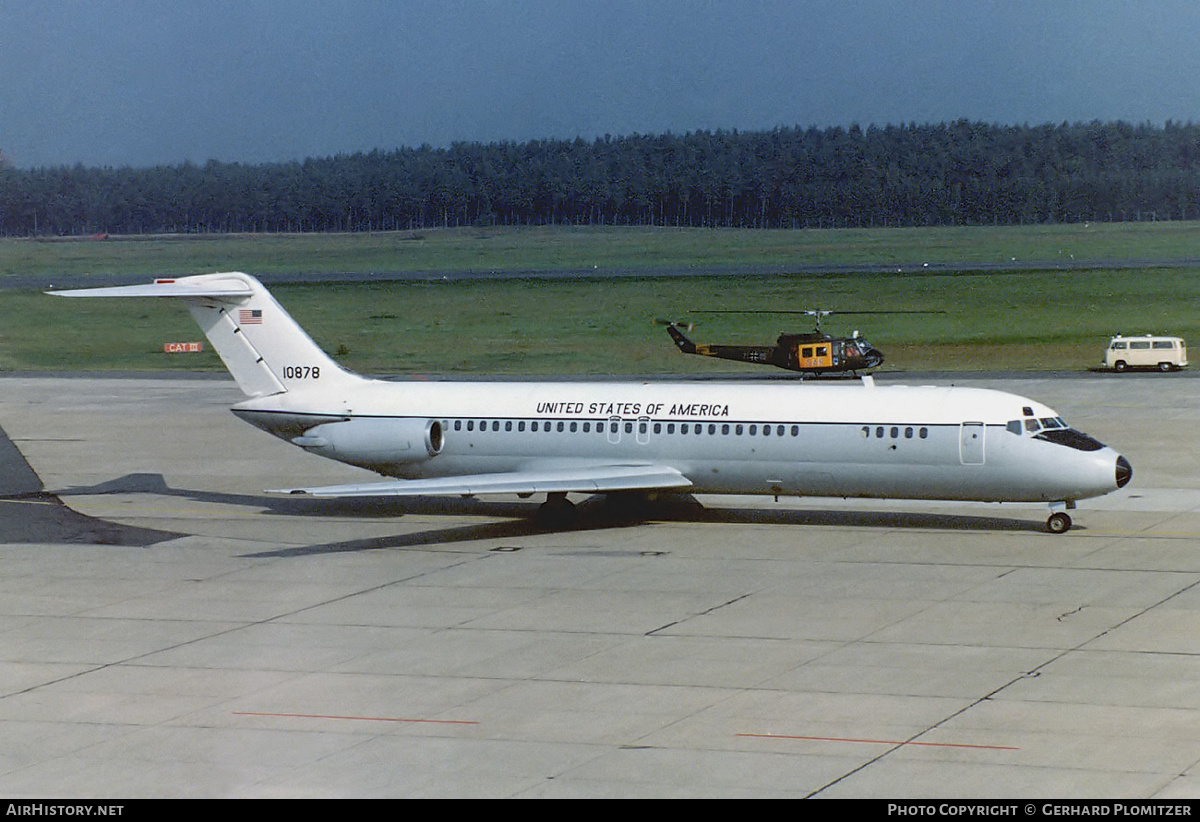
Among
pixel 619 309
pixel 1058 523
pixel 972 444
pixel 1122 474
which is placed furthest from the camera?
pixel 619 309

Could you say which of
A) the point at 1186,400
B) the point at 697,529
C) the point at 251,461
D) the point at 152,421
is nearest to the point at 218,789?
the point at 697,529

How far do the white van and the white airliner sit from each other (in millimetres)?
39047

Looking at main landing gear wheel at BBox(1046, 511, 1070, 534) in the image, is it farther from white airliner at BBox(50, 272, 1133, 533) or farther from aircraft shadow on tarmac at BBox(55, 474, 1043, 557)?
aircraft shadow on tarmac at BBox(55, 474, 1043, 557)

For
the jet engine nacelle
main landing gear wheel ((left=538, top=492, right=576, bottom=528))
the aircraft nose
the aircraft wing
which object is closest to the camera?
the aircraft nose

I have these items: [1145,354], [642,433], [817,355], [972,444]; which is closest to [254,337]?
[642,433]

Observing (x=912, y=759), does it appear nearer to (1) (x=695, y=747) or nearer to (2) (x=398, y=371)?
(1) (x=695, y=747)

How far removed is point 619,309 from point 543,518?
75598 mm

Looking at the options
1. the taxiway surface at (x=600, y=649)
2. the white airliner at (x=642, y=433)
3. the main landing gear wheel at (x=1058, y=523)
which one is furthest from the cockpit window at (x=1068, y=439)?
the taxiway surface at (x=600, y=649)

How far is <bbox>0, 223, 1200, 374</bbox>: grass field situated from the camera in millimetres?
86938

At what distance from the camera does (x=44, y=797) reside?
17594mm

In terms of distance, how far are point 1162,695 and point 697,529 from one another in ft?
51.5

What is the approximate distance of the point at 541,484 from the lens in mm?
35031

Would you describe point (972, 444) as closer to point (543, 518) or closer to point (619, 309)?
point (543, 518)

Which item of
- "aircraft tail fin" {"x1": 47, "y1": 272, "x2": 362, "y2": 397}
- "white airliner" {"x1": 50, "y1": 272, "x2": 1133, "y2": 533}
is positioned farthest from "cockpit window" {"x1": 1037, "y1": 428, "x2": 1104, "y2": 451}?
"aircraft tail fin" {"x1": 47, "y1": 272, "x2": 362, "y2": 397}
